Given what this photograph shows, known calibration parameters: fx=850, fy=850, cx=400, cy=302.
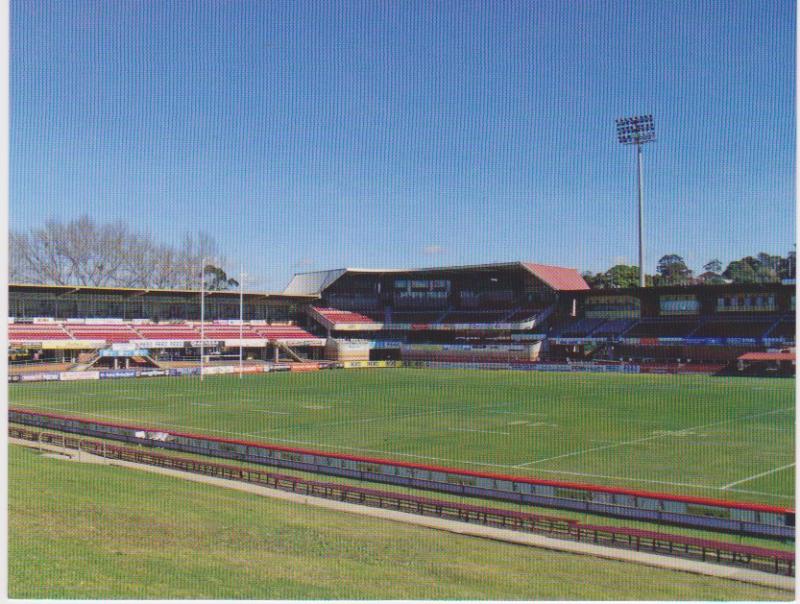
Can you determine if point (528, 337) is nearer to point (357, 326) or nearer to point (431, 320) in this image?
point (431, 320)

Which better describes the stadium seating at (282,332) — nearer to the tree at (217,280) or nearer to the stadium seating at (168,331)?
the stadium seating at (168,331)

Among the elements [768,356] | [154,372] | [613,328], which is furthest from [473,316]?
[154,372]

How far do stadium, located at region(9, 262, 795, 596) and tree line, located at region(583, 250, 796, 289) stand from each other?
29878 millimetres

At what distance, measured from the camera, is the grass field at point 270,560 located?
9.94 metres

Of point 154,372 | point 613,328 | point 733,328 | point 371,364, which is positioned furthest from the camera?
point 371,364

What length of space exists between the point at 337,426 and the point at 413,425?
2.95 m

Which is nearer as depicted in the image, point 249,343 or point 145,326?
point 145,326

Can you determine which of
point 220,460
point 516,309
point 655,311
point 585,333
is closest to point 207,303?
point 516,309

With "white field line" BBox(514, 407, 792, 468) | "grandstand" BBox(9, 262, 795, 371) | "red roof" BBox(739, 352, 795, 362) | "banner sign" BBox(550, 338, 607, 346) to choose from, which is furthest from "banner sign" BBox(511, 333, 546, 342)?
"white field line" BBox(514, 407, 792, 468)

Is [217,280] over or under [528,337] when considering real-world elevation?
over

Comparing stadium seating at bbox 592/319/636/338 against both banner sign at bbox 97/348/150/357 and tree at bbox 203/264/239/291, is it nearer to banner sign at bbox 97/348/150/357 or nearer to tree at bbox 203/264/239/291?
banner sign at bbox 97/348/150/357

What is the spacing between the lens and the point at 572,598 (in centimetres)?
963

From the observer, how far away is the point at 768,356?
58438 millimetres

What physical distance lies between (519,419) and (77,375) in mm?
36411
